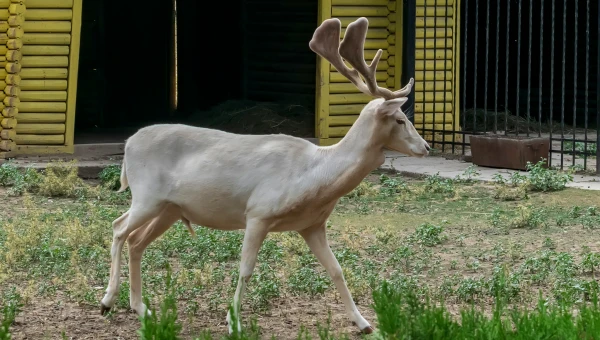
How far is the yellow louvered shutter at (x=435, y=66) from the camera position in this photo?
51.2 feet

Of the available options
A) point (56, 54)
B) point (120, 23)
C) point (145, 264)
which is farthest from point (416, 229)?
point (120, 23)

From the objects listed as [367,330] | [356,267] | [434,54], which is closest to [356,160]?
[367,330]

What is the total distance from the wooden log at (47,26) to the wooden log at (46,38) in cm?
5

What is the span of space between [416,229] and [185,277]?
8.78 feet

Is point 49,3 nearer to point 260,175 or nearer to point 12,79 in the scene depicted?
point 12,79

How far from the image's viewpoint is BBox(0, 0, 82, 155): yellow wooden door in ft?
45.0

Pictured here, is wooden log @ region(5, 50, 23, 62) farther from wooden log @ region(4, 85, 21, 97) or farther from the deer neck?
the deer neck

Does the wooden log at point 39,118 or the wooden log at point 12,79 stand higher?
the wooden log at point 12,79

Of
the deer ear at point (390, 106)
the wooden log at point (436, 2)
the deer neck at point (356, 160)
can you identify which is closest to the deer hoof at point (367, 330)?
the deer neck at point (356, 160)

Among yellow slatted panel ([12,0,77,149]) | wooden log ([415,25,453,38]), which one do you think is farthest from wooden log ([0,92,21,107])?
wooden log ([415,25,453,38])

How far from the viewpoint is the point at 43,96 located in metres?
13.9

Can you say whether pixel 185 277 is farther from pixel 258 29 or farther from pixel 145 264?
pixel 258 29

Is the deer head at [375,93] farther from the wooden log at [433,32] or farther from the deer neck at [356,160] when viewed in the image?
the wooden log at [433,32]

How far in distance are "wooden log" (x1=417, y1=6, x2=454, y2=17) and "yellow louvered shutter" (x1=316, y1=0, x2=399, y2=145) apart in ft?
1.23
